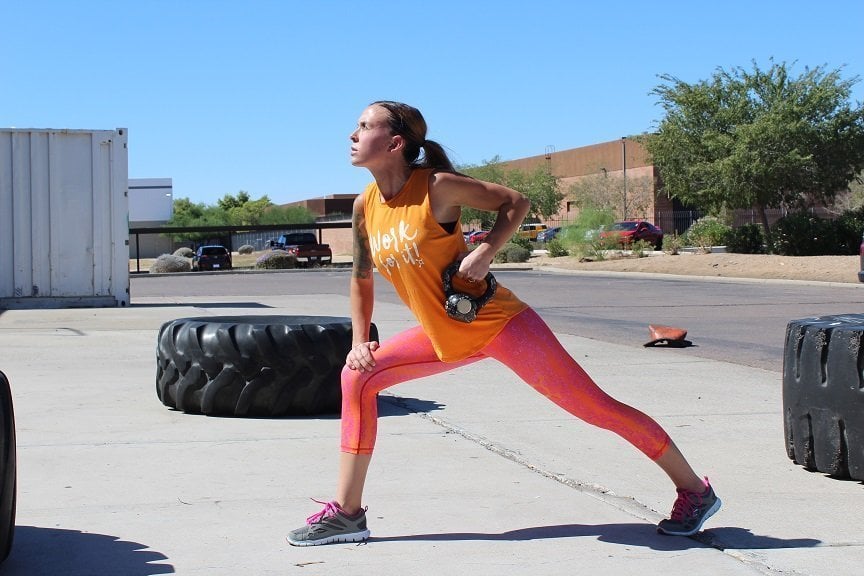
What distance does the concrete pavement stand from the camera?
170 inches

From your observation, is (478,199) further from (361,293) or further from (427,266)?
(361,293)

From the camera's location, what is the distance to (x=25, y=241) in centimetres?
1922

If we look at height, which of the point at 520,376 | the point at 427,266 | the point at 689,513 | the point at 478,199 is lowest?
the point at 689,513

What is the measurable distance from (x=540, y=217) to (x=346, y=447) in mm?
83030

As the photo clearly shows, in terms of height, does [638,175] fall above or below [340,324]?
above

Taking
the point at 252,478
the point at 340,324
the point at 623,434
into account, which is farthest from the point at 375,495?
the point at 340,324

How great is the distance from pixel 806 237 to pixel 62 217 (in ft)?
89.3

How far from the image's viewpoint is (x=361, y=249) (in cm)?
471

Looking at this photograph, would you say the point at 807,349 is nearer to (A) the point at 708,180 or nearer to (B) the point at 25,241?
(B) the point at 25,241

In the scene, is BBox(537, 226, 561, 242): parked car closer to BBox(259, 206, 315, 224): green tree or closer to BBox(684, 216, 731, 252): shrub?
BBox(684, 216, 731, 252): shrub

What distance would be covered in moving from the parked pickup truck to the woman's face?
4835 cm

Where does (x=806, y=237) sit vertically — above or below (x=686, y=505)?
above

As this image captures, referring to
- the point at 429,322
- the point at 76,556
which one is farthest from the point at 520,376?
the point at 76,556

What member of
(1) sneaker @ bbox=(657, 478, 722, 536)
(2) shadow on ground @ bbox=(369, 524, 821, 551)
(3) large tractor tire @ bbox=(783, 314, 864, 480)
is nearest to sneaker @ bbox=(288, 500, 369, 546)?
(2) shadow on ground @ bbox=(369, 524, 821, 551)
